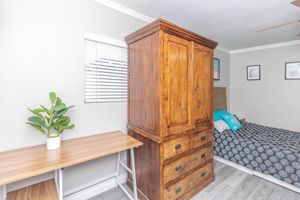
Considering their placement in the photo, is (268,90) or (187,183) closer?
(187,183)

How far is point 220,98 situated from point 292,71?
1.61 meters

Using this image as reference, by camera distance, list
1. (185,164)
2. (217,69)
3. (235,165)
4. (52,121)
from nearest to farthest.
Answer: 1. (52,121)
2. (185,164)
3. (235,165)
4. (217,69)

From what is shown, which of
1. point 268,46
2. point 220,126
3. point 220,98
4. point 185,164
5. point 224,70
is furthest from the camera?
point 224,70

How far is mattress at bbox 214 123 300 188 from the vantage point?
2188mm

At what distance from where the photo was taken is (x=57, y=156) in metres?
1.33

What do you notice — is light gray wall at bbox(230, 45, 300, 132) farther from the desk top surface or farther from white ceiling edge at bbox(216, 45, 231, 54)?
the desk top surface

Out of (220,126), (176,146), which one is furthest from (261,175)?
(176,146)

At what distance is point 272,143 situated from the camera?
2.53 meters

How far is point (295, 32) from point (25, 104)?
14.6 feet

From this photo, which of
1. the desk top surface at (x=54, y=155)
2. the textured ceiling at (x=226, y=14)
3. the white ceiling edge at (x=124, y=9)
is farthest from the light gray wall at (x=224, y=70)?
the desk top surface at (x=54, y=155)

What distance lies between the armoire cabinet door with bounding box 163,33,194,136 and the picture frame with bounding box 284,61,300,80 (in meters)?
3.22

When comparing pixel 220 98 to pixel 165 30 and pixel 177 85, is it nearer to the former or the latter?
pixel 177 85

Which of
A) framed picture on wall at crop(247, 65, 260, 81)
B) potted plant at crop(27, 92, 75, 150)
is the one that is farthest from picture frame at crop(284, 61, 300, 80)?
potted plant at crop(27, 92, 75, 150)

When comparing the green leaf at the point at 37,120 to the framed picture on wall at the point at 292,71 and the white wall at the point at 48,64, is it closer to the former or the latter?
the white wall at the point at 48,64
